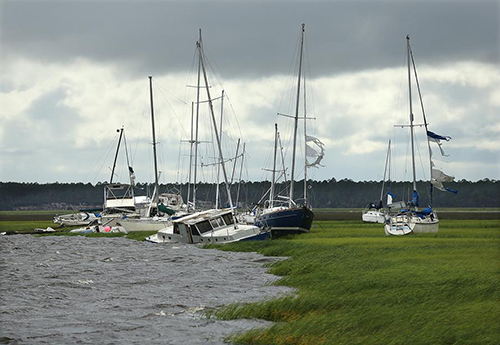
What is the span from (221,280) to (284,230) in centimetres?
3515

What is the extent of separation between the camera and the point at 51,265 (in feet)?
171

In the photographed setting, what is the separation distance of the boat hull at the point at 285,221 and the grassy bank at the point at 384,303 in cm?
2863

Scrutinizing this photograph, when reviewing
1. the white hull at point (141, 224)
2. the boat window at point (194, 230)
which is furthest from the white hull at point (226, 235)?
the white hull at point (141, 224)

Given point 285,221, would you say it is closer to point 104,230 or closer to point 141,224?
point 141,224

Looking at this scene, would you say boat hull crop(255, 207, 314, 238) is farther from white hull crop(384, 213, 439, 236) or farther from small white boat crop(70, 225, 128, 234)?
small white boat crop(70, 225, 128, 234)

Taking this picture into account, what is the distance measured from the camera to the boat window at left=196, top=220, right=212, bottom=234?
224 feet

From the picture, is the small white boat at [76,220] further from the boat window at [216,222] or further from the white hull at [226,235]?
the boat window at [216,222]

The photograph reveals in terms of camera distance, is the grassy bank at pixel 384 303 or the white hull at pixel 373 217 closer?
the grassy bank at pixel 384 303

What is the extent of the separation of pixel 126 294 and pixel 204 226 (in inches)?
1354

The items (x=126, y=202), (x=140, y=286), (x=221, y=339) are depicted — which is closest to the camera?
(x=221, y=339)

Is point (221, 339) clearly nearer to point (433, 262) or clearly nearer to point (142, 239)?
point (433, 262)

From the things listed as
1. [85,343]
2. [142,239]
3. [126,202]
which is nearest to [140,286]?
[85,343]

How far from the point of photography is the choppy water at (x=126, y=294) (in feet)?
81.0

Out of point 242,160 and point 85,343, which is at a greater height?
point 242,160
